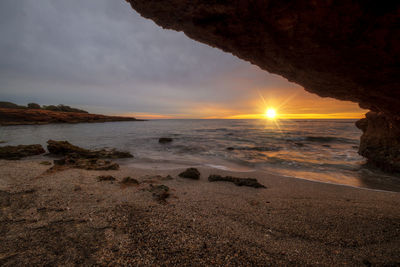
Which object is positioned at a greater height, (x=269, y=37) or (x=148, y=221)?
(x=269, y=37)

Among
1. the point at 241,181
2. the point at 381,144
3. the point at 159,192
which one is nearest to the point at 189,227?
the point at 159,192

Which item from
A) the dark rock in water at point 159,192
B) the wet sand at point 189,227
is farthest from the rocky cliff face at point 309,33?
the dark rock in water at point 159,192

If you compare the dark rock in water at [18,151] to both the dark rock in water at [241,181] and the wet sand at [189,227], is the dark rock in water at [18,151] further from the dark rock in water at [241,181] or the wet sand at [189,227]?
the dark rock in water at [241,181]

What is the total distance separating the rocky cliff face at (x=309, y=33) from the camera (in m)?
1.87

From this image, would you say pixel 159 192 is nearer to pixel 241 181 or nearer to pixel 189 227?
pixel 189 227

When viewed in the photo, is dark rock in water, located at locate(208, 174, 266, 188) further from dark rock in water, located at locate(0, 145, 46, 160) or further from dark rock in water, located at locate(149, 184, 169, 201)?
dark rock in water, located at locate(0, 145, 46, 160)

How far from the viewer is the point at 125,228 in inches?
92.2

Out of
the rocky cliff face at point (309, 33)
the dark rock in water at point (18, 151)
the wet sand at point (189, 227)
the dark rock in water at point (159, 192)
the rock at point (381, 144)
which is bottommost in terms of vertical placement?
the dark rock in water at point (18, 151)

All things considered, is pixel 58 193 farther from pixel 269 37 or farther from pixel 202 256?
pixel 269 37

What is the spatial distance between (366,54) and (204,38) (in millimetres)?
2693

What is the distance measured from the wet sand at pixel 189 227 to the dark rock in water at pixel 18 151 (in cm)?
638

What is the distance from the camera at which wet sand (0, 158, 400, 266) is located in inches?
74.1

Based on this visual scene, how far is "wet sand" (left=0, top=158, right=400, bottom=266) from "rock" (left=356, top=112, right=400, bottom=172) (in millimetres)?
4322

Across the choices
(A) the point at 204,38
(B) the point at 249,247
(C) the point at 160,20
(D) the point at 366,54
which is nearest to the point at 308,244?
(B) the point at 249,247
